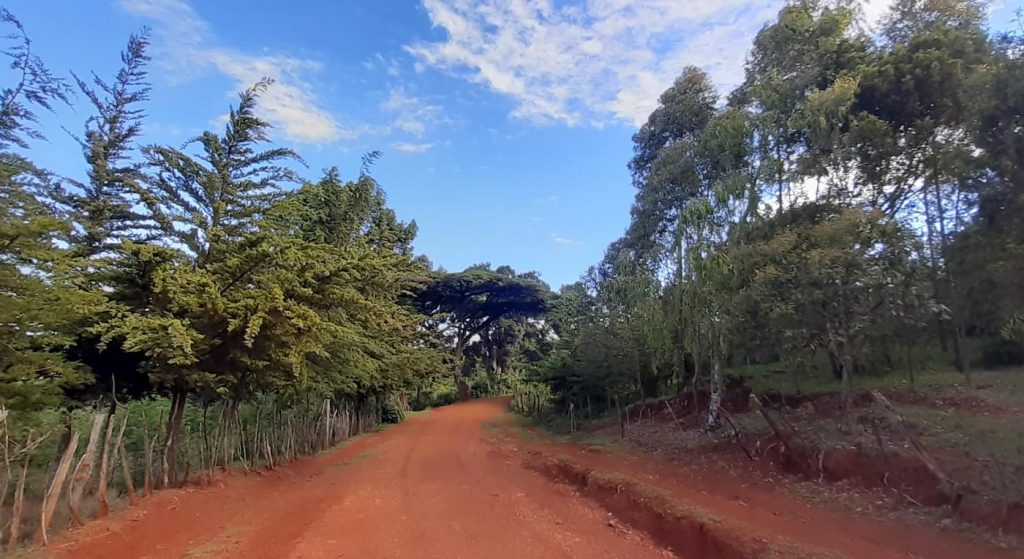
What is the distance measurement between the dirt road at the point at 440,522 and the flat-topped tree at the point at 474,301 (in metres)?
29.5

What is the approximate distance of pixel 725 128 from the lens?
14719 mm

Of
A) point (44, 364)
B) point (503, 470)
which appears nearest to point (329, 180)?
point (503, 470)

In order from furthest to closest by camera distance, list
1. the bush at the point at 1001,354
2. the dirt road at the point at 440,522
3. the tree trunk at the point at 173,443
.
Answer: the bush at the point at 1001,354, the tree trunk at the point at 173,443, the dirt road at the point at 440,522

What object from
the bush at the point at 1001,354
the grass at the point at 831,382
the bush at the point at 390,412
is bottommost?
the bush at the point at 390,412

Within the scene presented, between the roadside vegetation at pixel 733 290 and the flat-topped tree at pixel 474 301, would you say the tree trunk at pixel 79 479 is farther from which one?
the flat-topped tree at pixel 474 301

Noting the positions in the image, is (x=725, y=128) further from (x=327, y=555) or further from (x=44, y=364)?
(x=44, y=364)

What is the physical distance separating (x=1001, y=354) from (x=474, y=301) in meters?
33.7

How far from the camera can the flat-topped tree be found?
144ft

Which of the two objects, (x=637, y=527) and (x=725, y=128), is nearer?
(x=637, y=527)

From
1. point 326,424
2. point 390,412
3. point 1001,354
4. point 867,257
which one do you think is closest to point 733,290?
point 867,257

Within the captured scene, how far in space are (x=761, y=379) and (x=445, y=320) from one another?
29.7m

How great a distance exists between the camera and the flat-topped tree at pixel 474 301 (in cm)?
4397

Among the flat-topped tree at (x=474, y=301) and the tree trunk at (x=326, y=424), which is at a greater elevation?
the flat-topped tree at (x=474, y=301)

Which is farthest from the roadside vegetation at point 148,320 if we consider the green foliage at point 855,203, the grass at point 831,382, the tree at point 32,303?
the grass at point 831,382
